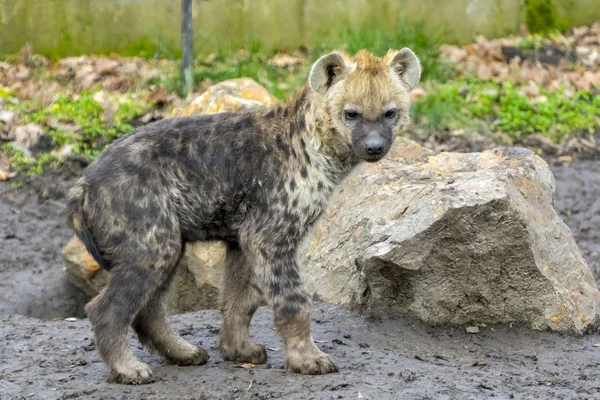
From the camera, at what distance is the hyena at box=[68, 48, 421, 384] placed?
500 cm

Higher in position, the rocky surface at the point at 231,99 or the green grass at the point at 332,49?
the green grass at the point at 332,49

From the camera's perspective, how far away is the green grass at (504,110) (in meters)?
10.6

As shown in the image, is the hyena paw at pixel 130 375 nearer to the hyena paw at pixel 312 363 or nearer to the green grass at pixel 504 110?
the hyena paw at pixel 312 363

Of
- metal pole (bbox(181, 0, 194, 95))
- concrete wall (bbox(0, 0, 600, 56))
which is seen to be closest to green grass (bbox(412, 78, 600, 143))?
concrete wall (bbox(0, 0, 600, 56))

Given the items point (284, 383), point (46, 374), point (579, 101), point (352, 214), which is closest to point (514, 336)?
point (352, 214)

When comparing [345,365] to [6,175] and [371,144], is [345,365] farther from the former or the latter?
[6,175]

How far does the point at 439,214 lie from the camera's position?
19.0 feet

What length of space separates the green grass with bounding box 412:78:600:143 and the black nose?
540 centimetres

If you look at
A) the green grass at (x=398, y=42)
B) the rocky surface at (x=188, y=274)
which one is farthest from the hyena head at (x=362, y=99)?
the green grass at (x=398, y=42)

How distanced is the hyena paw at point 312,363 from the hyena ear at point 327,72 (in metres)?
1.49

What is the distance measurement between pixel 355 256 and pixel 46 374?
2.23m

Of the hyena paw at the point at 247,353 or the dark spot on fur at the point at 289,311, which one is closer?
the dark spot on fur at the point at 289,311

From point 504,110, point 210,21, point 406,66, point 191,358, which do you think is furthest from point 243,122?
point 210,21

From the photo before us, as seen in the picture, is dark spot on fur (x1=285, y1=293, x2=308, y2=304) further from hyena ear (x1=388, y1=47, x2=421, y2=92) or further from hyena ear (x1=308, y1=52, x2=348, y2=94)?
hyena ear (x1=388, y1=47, x2=421, y2=92)
